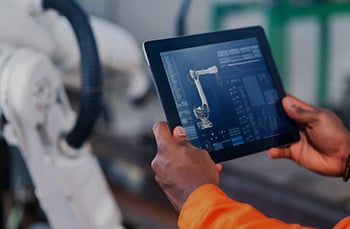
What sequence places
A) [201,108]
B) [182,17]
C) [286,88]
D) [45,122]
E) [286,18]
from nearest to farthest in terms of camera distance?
1. [201,108]
2. [45,122]
3. [182,17]
4. [286,18]
5. [286,88]

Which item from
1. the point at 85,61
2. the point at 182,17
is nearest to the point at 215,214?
the point at 85,61

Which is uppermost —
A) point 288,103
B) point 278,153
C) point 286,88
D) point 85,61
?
point 85,61

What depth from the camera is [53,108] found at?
123cm

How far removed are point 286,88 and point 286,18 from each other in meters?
0.43

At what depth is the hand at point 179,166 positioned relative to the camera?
84cm

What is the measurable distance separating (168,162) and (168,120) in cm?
8

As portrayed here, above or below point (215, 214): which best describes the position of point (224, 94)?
above

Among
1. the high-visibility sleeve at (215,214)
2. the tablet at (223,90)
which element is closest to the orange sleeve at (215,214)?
the high-visibility sleeve at (215,214)

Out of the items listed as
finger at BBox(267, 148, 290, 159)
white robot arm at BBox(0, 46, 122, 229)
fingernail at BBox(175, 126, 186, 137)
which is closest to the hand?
fingernail at BBox(175, 126, 186, 137)

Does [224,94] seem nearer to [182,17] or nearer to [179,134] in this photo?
[179,134]

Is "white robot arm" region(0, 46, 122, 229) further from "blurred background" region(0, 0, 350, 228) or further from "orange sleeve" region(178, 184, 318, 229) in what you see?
"orange sleeve" region(178, 184, 318, 229)

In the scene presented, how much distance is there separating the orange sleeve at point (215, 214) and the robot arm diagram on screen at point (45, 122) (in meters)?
0.49

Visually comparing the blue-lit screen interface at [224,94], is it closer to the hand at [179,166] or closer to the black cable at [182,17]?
the hand at [179,166]

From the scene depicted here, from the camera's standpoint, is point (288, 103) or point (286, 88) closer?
point (288, 103)
